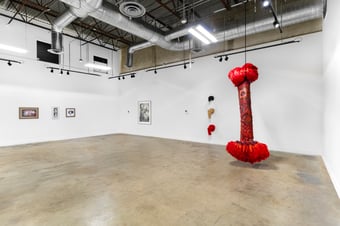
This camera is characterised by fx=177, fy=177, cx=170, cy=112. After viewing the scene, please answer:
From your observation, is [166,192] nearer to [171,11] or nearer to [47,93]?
[171,11]

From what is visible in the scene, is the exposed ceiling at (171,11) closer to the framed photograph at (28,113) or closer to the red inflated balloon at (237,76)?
the red inflated balloon at (237,76)

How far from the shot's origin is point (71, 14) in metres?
5.50

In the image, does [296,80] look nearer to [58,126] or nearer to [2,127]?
[58,126]

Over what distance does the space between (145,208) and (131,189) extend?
2.43ft

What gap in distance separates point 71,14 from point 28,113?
17.2 ft

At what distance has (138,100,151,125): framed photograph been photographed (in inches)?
403

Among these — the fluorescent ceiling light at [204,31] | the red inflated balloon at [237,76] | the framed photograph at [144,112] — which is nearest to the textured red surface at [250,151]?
the red inflated balloon at [237,76]

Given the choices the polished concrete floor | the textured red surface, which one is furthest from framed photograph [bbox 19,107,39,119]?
the textured red surface

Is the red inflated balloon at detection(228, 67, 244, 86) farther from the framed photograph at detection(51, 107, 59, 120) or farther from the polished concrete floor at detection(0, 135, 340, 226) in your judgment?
the framed photograph at detection(51, 107, 59, 120)

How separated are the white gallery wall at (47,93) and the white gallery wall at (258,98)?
8.67ft

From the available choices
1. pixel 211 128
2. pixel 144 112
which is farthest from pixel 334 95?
pixel 144 112

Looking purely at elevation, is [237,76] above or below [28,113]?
above

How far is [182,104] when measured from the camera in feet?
28.8

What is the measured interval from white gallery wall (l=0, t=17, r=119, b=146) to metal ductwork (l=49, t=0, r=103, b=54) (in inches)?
92.8
